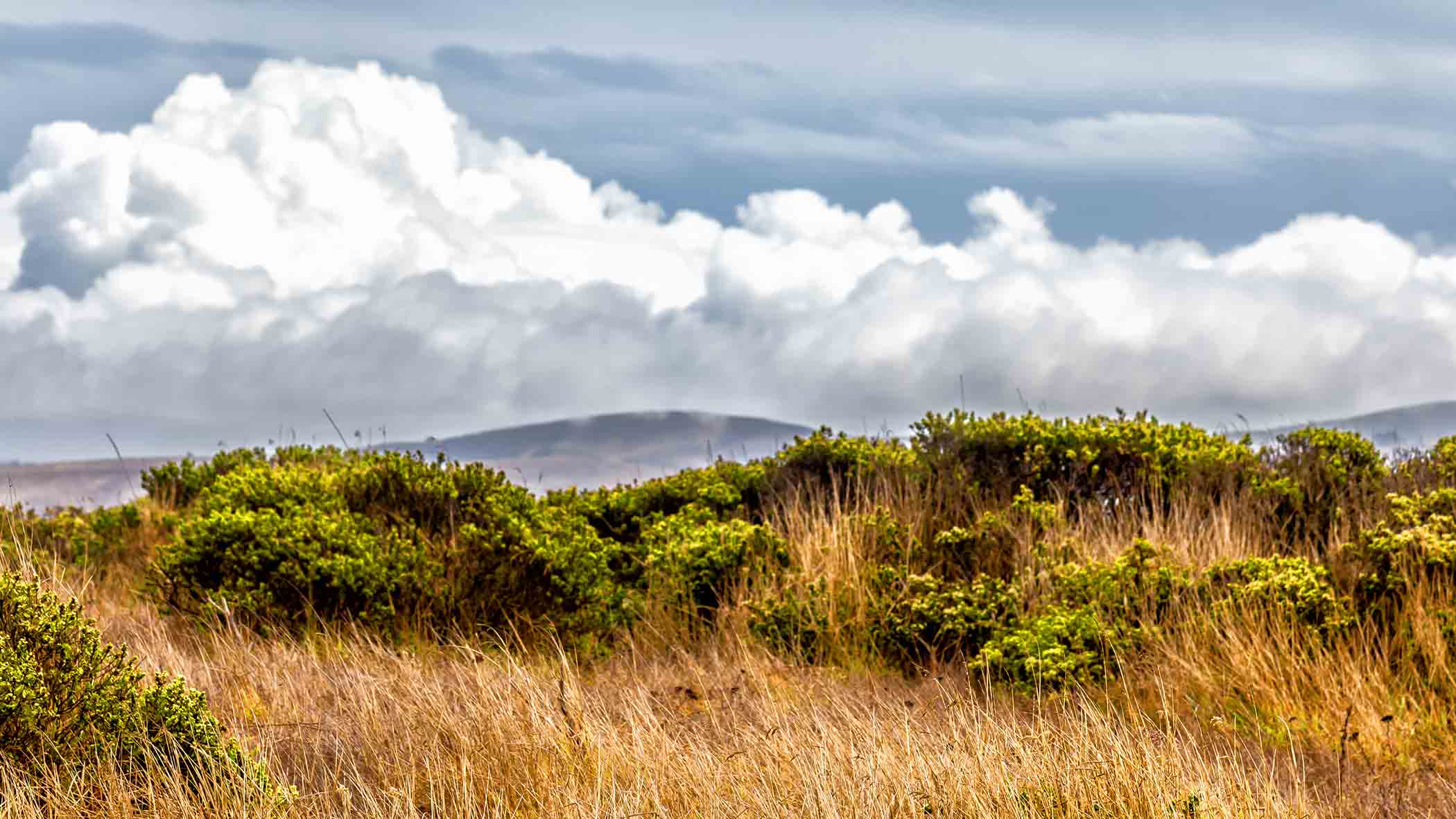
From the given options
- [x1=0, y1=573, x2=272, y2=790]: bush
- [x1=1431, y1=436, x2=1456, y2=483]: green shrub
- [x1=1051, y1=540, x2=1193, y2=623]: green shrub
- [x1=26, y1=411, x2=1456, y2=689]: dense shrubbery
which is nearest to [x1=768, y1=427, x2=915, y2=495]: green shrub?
[x1=26, y1=411, x2=1456, y2=689]: dense shrubbery

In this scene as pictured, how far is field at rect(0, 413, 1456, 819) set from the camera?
5.33 m

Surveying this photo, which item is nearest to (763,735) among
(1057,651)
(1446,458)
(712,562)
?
(1057,651)

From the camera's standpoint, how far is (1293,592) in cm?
836

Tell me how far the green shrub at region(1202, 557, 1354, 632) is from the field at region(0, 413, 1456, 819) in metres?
0.03

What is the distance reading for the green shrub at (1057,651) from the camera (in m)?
7.84

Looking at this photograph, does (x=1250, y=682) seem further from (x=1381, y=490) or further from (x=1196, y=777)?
(x=1381, y=490)

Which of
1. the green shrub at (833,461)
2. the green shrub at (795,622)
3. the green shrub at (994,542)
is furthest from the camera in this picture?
the green shrub at (833,461)

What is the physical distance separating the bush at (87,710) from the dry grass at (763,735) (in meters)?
0.13

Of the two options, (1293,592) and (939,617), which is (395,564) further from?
(1293,592)

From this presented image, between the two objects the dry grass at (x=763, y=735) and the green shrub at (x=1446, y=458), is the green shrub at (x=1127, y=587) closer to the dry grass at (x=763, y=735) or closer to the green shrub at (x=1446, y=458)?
the dry grass at (x=763, y=735)

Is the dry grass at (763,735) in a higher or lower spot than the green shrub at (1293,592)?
lower

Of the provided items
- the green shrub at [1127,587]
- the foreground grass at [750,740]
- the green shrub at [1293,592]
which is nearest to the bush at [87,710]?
the foreground grass at [750,740]

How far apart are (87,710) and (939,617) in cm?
522

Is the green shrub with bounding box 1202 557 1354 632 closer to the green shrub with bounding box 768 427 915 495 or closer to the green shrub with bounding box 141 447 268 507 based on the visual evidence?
the green shrub with bounding box 768 427 915 495
